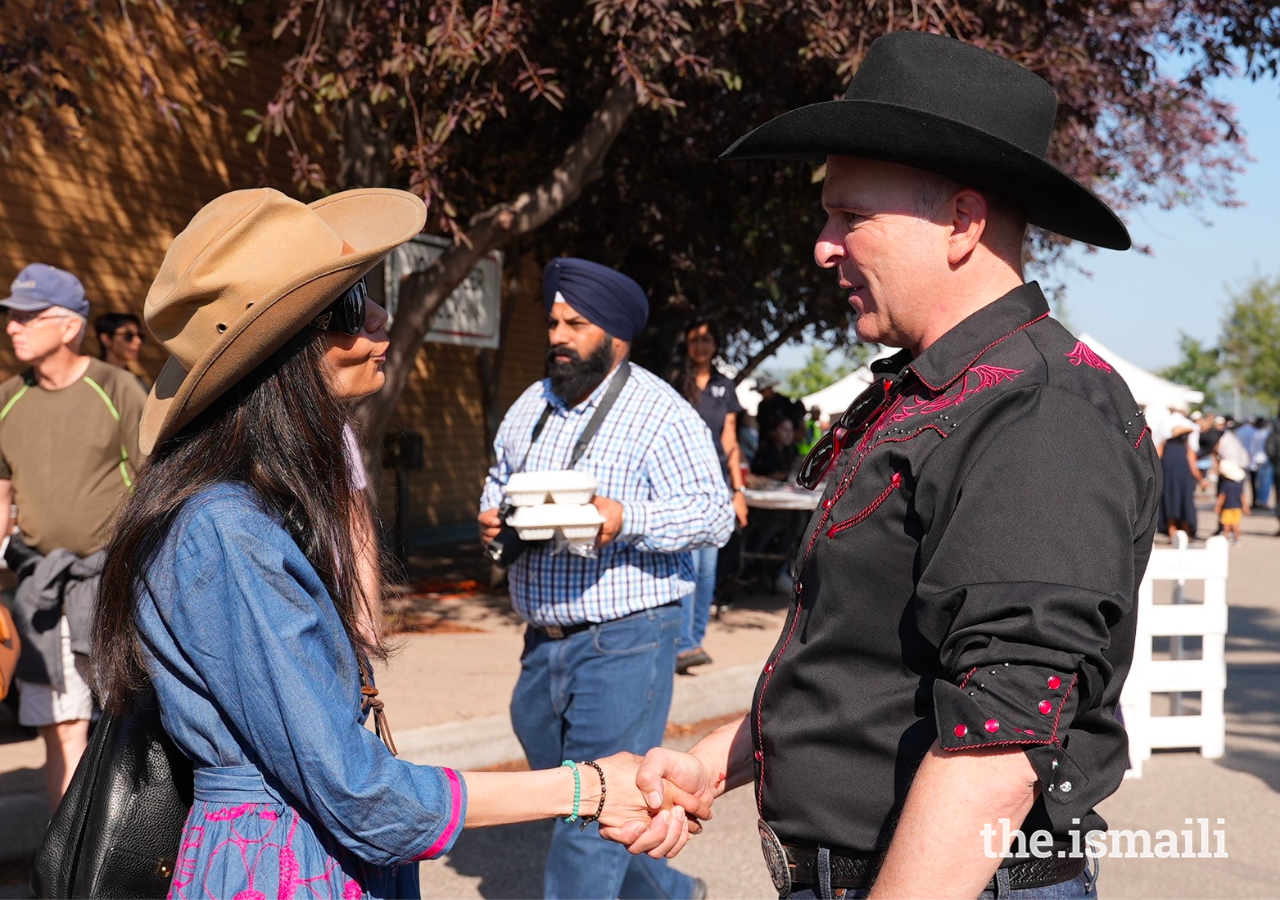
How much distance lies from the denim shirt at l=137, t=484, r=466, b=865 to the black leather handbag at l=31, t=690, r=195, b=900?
122mm

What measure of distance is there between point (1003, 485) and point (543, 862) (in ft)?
12.9

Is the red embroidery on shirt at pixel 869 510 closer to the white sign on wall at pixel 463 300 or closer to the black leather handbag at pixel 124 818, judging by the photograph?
the black leather handbag at pixel 124 818

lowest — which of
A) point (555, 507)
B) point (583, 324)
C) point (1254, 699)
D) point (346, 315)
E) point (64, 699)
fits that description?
point (1254, 699)

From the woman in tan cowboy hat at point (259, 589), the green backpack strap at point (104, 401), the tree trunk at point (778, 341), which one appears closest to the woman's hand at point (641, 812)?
the woman in tan cowboy hat at point (259, 589)

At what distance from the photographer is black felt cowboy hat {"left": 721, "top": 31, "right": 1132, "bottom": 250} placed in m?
1.81

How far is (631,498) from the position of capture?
412 cm

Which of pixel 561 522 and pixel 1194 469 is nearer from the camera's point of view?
pixel 561 522

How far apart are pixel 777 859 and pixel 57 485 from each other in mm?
4112

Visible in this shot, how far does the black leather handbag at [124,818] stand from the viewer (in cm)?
206

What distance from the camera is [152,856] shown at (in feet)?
6.82

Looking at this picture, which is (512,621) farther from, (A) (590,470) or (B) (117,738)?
(B) (117,738)

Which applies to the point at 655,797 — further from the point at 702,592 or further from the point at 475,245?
the point at 475,245

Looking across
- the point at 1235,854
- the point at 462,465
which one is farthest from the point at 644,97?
the point at 462,465

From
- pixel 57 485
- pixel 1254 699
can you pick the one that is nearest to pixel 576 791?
pixel 57 485
